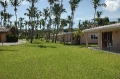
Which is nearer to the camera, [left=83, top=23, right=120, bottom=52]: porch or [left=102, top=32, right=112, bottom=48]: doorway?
[left=83, top=23, right=120, bottom=52]: porch

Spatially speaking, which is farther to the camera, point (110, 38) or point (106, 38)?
point (106, 38)

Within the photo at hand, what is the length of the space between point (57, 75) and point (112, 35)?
15.9 m

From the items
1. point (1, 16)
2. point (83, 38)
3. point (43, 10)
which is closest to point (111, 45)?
point (83, 38)

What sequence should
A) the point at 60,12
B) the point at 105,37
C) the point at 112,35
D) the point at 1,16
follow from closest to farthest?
the point at 112,35 < the point at 105,37 < the point at 60,12 < the point at 1,16

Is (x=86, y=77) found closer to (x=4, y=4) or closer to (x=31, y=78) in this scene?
(x=31, y=78)

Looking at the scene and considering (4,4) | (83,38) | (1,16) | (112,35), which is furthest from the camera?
(1,16)

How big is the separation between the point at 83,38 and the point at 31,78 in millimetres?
35794

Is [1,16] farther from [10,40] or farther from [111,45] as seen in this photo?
[111,45]

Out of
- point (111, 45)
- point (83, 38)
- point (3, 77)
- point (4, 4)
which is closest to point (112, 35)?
point (111, 45)

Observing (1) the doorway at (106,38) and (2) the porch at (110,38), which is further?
(1) the doorway at (106,38)

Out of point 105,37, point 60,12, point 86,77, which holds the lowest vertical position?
point 86,77

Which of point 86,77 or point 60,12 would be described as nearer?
point 86,77

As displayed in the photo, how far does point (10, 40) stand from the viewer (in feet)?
144

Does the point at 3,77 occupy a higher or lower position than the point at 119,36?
lower
